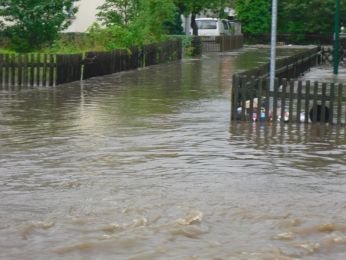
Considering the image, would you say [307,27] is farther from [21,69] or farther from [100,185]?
[100,185]

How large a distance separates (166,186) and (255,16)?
63.8 metres

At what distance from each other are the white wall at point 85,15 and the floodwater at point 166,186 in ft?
81.9

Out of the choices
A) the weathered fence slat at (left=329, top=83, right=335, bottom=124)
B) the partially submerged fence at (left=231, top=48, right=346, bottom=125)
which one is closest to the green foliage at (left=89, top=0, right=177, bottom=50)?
the partially submerged fence at (left=231, top=48, right=346, bottom=125)

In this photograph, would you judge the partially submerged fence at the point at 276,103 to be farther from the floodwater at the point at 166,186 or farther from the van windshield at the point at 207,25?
the van windshield at the point at 207,25

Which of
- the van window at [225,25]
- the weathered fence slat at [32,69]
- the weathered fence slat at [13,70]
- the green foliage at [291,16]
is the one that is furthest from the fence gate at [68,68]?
the green foliage at [291,16]

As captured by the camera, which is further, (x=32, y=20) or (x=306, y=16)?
(x=306, y=16)

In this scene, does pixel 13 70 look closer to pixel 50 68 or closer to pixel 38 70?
pixel 38 70

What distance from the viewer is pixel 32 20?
2680 centimetres

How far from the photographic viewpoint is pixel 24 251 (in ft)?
22.7

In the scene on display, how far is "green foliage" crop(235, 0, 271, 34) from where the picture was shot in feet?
229

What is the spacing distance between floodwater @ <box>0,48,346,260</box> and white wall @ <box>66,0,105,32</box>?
25.0 m

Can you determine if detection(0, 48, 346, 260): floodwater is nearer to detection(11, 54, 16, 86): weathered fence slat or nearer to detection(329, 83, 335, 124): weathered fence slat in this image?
detection(329, 83, 335, 124): weathered fence slat

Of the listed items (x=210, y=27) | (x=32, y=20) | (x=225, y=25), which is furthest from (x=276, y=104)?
(x=225, y=25)

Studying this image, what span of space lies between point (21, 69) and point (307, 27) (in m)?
51.0
